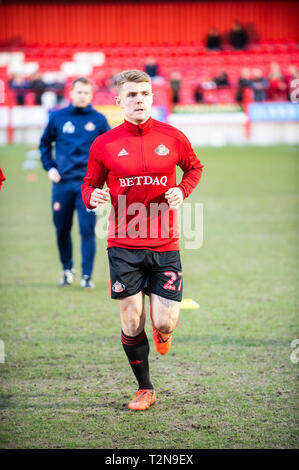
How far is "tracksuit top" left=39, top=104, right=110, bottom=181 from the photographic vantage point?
24.3 ft

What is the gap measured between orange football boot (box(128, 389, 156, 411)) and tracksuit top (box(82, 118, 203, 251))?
38.6 inches

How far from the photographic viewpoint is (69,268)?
789cm

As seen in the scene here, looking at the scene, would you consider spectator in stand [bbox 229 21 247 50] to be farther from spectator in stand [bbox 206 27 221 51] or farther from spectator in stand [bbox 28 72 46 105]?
spectator in stand [bbox 28 72 46 105]

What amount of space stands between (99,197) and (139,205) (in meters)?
0.29

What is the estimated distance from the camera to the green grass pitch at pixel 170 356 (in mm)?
3996

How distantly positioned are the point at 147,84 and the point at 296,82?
22.5 metres

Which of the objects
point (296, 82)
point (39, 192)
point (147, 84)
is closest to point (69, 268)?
point (147, 84)

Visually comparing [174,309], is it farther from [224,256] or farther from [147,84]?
[224,256]

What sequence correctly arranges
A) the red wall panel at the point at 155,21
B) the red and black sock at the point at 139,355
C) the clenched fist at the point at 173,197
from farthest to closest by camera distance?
the red wall panel at the point at 155,21 → the red and black sock at the point at 139,355 → the clenched fist at the point at 173,197

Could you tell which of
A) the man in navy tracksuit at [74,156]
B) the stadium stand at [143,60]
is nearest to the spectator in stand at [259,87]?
the stadium stand at [143,60]

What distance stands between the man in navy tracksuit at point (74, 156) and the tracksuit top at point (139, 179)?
305cm

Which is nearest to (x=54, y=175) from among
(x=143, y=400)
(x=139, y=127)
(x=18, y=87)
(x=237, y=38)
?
(x=139, y=127)

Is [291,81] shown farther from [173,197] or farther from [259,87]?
[173,197]

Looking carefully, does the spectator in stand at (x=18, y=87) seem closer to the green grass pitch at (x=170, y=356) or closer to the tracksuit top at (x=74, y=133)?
the green grass pitch at (x=170, y=356)
